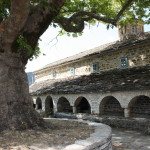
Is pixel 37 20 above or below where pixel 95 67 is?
above

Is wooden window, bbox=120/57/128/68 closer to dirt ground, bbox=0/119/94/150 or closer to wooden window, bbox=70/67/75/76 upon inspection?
wooden window, bbox=70/67/75/76

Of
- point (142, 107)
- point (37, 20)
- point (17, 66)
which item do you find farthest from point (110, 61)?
point (17, 66)

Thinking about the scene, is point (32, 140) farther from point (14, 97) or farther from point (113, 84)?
point (113, 84)

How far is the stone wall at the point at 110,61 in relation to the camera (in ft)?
46.2

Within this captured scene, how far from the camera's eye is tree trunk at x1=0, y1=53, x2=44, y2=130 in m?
6.80

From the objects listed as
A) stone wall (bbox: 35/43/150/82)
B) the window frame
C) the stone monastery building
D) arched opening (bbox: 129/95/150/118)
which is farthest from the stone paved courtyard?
the window frame

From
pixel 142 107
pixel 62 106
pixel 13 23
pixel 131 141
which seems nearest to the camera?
pixel 13 23

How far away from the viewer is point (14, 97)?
728cm

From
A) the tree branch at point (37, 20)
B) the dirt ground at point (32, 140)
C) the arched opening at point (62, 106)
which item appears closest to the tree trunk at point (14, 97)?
the dirt ground at point (32, 140)

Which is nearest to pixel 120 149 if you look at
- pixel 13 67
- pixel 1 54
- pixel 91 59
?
pixel 13 67

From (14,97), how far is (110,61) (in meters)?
10.2

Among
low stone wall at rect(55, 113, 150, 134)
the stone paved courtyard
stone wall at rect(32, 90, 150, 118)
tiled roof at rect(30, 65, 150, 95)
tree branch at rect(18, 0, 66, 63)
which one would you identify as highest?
tree branch at rect(18, 0, 66, 63)

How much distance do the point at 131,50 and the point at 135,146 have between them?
848 cm

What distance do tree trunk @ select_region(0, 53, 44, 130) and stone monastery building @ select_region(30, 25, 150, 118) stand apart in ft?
18.5
